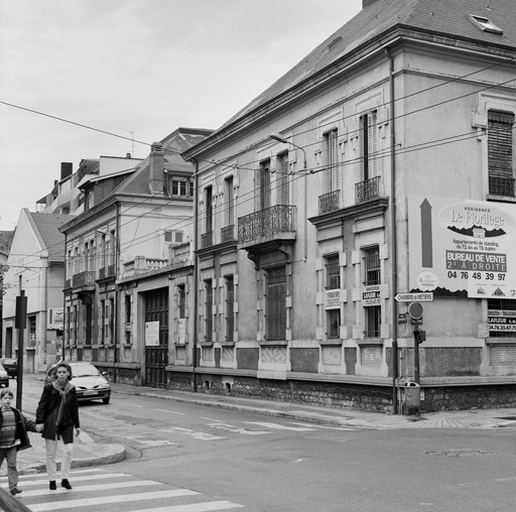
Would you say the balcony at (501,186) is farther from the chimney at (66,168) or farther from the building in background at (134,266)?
the chimney at (66,168)

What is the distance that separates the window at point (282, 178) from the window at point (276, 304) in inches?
96.1

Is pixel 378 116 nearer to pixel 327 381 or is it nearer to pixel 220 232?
pixel 327 381

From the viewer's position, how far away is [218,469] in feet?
42.9

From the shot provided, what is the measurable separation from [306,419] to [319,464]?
9.05m

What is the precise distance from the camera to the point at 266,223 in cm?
2953

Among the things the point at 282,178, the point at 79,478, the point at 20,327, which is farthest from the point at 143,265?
the point at 79,478

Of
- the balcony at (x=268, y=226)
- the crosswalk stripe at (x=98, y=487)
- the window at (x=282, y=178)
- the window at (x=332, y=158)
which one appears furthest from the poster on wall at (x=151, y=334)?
the crosswalk stripe at (x=98, y=487)

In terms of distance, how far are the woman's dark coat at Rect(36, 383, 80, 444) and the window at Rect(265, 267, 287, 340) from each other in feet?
57.3

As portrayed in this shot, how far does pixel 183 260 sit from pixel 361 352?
15.9m

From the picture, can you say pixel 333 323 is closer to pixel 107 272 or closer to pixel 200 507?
pixel 200 507

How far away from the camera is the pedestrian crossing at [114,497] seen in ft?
32.2

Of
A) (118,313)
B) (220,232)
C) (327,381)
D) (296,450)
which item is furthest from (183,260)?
(296,450)

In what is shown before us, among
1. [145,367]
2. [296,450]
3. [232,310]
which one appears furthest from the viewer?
[145,367]

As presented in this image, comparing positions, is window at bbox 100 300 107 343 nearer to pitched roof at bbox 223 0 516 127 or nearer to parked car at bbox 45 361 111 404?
parked car at bbox 45 361 111 404
